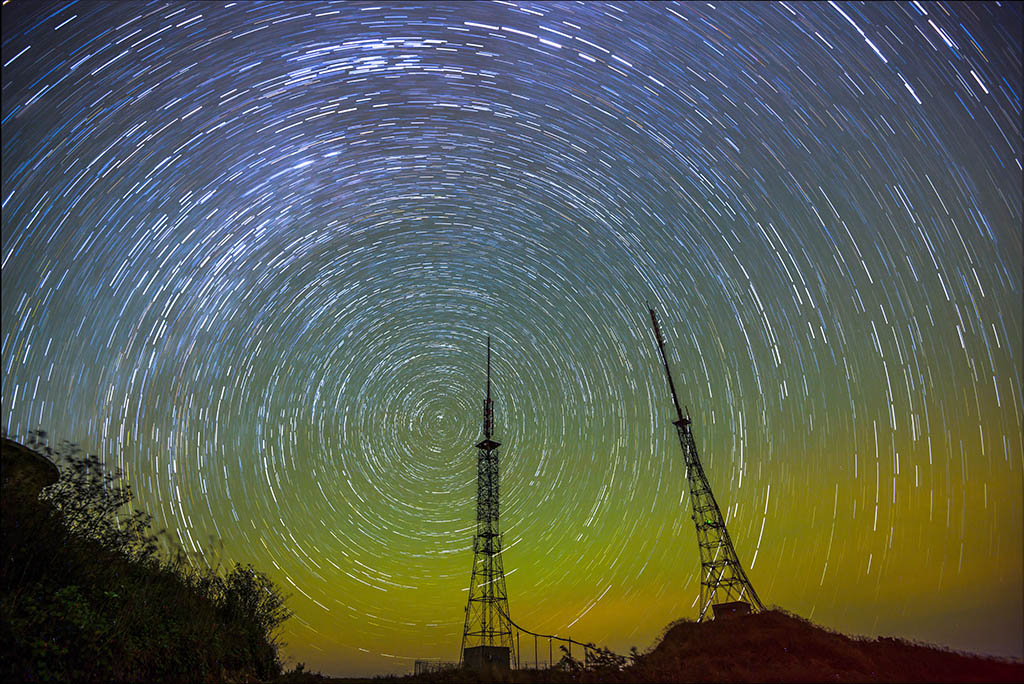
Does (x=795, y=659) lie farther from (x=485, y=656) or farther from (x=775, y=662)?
(x=485, y=656)

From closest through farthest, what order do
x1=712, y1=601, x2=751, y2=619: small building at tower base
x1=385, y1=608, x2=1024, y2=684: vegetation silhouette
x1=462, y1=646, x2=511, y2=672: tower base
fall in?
x1=385, y1=608, x2=1024, y2=684: vegetation silhouette
x1=462, y1=646, x2=511, y2=672: tower base
x1=712, y1=601, x2=751, y2=619: small building at tower base

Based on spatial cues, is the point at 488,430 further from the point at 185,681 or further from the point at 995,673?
the point at 995,673

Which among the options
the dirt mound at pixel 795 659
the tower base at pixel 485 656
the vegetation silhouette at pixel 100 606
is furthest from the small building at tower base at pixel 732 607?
the vegetation silhouette at pixel 100 606

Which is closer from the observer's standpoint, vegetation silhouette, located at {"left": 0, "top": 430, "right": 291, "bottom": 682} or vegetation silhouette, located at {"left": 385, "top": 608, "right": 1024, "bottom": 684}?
vegetation silhouette, located at {"left": 0, "top": 430, "right": 291, "bottom": 682}

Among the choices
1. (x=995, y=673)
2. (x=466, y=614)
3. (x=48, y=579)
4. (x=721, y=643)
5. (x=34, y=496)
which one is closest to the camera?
(x=48, y=579)

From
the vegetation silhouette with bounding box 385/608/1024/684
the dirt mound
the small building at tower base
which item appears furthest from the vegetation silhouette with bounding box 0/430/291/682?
the small building at tower base

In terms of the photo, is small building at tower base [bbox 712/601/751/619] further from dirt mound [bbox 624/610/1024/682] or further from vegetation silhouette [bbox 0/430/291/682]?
vegetation silhouette [bbox 0/430/291/682]

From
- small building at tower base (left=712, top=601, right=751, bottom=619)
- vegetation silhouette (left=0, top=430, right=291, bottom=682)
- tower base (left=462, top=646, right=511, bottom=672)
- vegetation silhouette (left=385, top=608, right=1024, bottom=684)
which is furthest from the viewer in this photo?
small building at tower base (left=712, top=601, right=751, bottom=619)

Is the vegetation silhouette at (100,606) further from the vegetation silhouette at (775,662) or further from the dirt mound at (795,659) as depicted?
the dirt mound at (795,659)

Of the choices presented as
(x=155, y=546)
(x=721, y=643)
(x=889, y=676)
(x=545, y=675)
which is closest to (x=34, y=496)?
(x=155, y=546)
